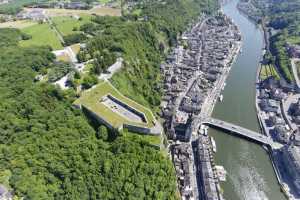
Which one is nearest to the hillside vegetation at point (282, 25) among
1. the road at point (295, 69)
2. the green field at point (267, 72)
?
the road at point (295, 69)

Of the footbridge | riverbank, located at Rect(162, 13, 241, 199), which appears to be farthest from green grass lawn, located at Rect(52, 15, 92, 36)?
the footbridge

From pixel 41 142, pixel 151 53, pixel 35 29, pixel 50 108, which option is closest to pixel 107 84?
pixel 50 108

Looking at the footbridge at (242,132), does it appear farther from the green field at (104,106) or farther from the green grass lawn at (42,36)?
the green grass lawn at (42,36)

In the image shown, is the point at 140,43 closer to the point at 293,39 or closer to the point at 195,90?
the point at 195,90

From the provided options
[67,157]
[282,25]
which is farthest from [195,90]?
[282,25]

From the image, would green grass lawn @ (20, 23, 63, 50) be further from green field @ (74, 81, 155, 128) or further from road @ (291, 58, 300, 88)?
road @ (291, 58, 300, 88)

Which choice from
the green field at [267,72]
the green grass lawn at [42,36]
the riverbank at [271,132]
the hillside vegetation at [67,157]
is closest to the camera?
the hillside vegetation at [67,157]
